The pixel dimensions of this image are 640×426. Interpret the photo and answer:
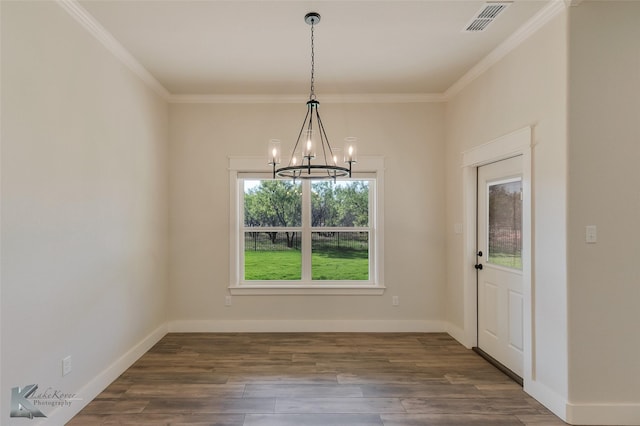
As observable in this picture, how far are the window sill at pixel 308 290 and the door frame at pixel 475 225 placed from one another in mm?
1052

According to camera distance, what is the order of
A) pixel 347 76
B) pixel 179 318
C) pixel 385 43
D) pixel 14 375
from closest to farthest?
pixel 14 375, pixel 385 43, pixel 347 76, pixel 179 318

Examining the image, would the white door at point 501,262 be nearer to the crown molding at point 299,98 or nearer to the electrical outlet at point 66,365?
the crown molding at point 299,98

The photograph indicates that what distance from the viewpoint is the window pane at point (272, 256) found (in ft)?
14.4

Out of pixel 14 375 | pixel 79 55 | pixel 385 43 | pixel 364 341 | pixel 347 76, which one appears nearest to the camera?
pixel 14 375

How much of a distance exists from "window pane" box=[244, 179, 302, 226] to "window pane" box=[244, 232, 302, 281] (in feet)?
0.56

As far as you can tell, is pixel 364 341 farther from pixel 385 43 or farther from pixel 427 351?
pixel 385 43

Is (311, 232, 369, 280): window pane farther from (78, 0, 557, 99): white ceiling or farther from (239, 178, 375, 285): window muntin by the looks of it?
(78, 0, 557, 99): white ceiling

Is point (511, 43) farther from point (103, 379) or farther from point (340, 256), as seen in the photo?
point (103, 379)

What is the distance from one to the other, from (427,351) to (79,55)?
4169 millimetres

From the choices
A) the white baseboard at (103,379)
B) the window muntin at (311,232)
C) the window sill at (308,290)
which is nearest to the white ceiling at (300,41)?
the window muntin at (311,232)
